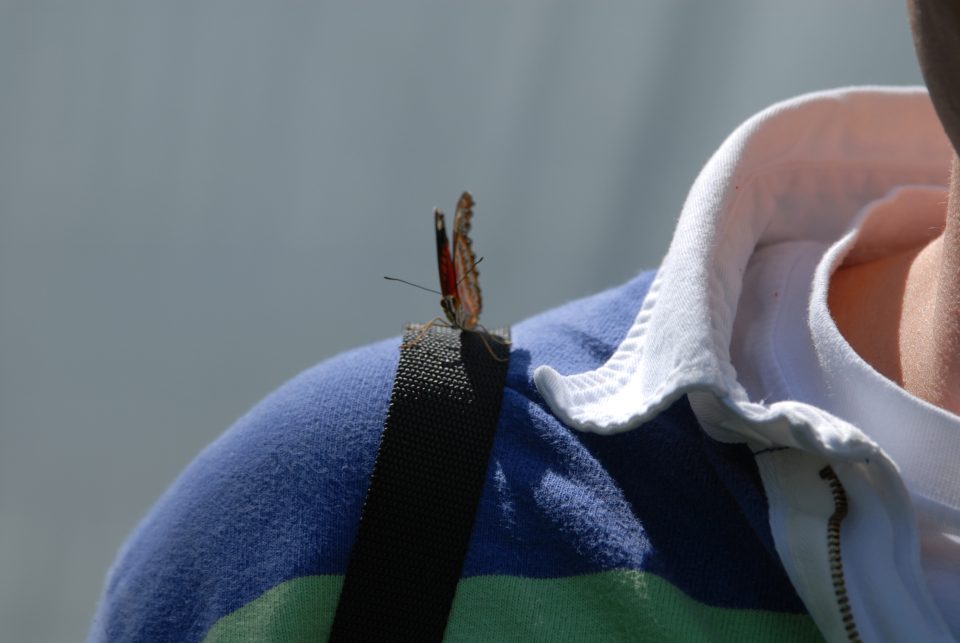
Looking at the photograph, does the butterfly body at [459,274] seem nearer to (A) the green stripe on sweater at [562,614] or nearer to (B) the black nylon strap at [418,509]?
(B) the black nylon strap at [418,509]

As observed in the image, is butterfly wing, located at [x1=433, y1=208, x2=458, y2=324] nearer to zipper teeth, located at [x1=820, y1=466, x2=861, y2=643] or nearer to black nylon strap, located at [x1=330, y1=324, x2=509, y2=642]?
black nylon strap, located at [x1=330, y1=324, x2=509, y2=642]

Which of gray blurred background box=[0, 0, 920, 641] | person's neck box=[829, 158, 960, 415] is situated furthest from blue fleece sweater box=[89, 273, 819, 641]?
gray blurred background box=[0, 0, 920, 641]

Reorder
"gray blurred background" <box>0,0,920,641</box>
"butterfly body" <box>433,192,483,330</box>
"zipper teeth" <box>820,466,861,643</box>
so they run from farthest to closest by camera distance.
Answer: "gray blurred background" <box>0,0,920,641</box>
"butterfly body" <box>433,192,483,330</box>
"zipper teeth" <box>820,466,861,643</box>

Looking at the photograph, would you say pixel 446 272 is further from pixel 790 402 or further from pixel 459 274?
pixel 790 402

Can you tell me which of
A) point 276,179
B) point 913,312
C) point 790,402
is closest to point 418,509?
point 790,402

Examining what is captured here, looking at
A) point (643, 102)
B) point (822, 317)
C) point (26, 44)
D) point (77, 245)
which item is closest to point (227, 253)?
point (77, 245)
